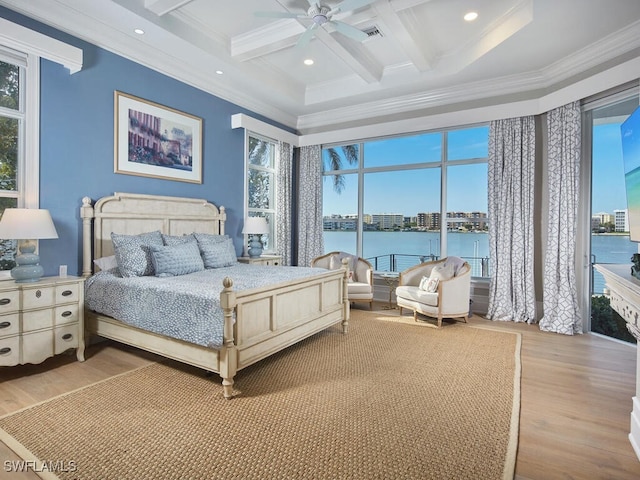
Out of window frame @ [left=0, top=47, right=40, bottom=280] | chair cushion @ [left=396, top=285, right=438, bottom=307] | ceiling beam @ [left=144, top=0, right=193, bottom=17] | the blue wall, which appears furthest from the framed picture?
chair cushion @ [left=396, top=285, right=438, bottom=307]

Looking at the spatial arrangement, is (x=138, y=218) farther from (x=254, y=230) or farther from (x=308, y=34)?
(x=308, y=34)

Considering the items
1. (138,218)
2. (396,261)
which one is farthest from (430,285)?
(138,218)

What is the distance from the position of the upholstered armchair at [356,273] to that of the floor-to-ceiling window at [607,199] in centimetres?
262

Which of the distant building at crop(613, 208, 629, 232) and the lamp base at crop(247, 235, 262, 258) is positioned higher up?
the distant building at crop(613, 208, 629, 232)

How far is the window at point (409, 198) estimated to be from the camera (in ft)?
16.9

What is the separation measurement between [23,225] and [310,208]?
4.09 metres

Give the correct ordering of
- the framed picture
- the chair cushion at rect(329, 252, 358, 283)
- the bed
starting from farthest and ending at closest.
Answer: the chair cushion at rect(329, 252, 358, 283) → the framed picture → the bed

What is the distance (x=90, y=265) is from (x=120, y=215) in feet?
1.91

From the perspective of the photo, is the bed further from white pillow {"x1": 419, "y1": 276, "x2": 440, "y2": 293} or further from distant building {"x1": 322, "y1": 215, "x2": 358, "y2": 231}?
distant building {"x1": 322, "y1": 215, "x2": 358, "y2": 231}

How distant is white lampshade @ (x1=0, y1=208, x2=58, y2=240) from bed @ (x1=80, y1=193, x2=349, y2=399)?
2.06ft

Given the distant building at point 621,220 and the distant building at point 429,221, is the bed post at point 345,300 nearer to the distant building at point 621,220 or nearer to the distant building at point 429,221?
the distant building at point 429,221

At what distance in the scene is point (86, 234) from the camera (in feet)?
11.2

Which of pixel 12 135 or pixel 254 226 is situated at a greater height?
pixel 12 135

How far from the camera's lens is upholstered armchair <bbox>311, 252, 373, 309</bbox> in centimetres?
504
